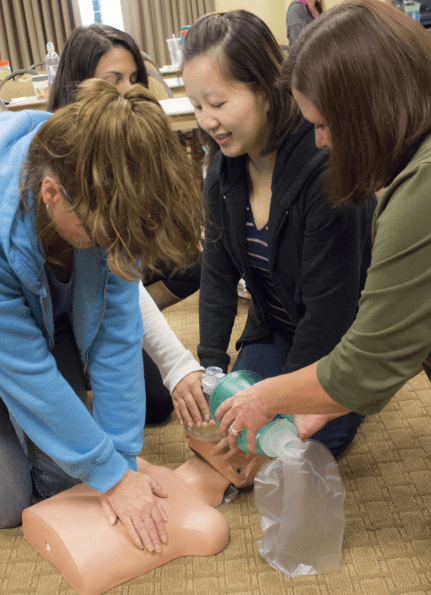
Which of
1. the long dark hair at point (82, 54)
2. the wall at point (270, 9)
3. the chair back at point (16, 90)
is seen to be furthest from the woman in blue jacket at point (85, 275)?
the wall at point (270, 9)

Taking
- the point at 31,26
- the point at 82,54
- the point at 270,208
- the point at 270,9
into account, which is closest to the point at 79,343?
the point at 270,208

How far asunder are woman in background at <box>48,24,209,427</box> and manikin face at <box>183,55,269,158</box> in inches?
9.3

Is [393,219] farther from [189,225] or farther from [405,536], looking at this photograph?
[405,536]

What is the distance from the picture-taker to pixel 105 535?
3.51ft

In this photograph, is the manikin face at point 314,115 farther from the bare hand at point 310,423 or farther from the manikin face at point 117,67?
the manikin face at point 117,67

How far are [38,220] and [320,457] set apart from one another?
2.19 ft

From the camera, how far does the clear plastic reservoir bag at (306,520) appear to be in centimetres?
105

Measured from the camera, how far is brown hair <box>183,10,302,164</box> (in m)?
1.12

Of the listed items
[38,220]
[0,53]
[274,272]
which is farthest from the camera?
[0,53]

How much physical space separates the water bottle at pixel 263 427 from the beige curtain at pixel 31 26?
5515 millimetres

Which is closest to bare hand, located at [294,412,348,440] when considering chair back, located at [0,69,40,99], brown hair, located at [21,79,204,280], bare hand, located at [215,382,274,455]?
bare hand, located at [215,382,274,455]

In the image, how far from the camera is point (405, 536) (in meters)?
1.12

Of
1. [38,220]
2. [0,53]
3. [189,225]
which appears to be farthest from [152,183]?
[0,53]

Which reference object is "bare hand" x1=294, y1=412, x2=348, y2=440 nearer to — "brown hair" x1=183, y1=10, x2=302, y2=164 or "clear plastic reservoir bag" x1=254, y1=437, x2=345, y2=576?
"clear plastic reservoir bag" x1=254, y1=437, x2=345, y2=576
